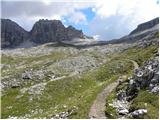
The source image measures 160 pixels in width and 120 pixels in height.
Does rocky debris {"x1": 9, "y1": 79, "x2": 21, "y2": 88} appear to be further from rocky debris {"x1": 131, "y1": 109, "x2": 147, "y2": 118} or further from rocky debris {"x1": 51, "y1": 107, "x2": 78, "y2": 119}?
rocky debris {"x1": 131, "y1": 109, "x2": 147, "y2": 118}

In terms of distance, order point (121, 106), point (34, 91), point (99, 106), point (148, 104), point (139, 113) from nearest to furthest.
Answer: point (139, 113) → point (148, 104) → point (121, 106) → point (99, 106) → point (34, 91)

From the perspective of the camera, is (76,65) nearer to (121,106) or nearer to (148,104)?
(121,106)

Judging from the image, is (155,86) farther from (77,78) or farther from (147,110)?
(77,78)

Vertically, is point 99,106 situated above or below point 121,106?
below

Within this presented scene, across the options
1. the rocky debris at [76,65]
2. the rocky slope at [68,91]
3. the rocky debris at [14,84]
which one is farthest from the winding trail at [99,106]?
the rocky debris at [76,65]

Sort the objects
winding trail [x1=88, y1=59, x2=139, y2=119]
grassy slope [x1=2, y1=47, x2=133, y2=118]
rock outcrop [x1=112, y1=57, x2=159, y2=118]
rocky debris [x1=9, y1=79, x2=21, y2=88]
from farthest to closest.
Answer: rocky debris [x1=9, y1=79, x2=21, y2=88], grassy slope [x1=2, y1=47, x2=133, y2=118], winding trail [x1=88, y1=59, x2=139, y2=119], rock outcrop [x1=112, y1=57, x2=159, y2=118]

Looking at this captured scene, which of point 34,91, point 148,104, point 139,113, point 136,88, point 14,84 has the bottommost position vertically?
point 139,113

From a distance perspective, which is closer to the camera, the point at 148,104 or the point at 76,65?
the point at 148,104

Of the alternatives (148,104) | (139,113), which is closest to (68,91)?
(148,104)

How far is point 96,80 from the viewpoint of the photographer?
88.9 meters

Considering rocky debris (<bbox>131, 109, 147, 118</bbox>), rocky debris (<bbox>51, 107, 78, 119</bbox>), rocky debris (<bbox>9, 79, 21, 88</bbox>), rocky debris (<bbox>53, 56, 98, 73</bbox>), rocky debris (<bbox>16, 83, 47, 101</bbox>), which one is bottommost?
rocky debris (<bbox>51, 107, 78, 119</bbox>)

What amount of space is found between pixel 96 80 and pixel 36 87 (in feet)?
52.9

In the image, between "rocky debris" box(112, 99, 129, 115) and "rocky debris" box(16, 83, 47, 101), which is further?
"rocky debris" box(16, 83, 47, 101)

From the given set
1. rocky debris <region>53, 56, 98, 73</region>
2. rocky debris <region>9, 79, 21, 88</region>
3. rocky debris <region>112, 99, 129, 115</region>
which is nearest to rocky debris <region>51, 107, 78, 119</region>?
rocky debris <region>112, 99, 129, 115</region>
